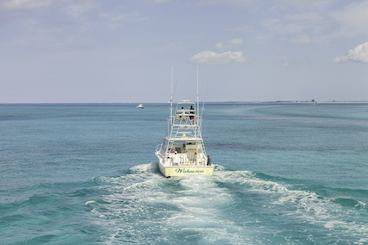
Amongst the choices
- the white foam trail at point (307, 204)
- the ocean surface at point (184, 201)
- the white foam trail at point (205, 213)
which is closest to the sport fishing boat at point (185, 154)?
the ocean surface at point (184, 201)

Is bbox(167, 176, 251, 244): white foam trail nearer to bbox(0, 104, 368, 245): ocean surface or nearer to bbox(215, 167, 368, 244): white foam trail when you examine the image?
bbox(0, 104, 368, 245): ocean surface

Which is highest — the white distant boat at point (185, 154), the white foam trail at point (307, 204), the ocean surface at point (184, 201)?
the white distant boat at point (185, 154)

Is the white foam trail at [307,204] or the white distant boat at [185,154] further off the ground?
the white distant boat at [185,154]

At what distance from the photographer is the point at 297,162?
233 feet

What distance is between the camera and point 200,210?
1577 inches

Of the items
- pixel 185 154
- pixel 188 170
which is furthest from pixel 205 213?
pixel 185 154

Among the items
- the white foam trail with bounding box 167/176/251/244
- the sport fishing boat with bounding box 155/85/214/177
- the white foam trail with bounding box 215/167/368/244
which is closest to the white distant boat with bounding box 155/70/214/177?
the sport fishing boat with bounding box 155/85/214/177

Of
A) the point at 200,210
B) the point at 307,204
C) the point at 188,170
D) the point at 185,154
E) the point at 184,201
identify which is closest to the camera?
the point at 200,210

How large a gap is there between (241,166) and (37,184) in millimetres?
27222

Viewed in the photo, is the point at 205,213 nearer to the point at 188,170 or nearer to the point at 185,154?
the point at 188,170

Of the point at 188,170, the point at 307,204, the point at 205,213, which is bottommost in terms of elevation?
the point at 205,213

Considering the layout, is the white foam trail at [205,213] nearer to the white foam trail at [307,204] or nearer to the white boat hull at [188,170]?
the white boat hull at [188,170]

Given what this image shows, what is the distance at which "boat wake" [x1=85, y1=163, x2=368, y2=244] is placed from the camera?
3356 cm

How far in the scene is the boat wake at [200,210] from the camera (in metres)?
33.6
